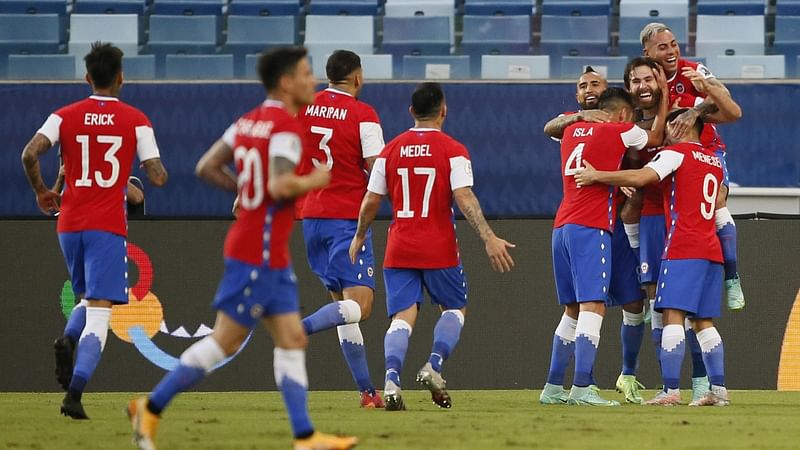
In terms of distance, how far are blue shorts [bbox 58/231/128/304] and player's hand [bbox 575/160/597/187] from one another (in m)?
2.85

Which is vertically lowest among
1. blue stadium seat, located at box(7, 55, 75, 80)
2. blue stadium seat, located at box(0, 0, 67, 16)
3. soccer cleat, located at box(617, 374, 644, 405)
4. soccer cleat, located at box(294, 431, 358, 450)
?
soccer cleat, located at box(617, 374, 644, 405)

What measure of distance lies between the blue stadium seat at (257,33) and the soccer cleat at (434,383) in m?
7.45

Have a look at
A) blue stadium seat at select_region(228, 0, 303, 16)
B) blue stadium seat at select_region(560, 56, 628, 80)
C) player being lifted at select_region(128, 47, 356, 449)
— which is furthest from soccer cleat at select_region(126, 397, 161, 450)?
blue stadium seat at select_region(228, 0, 303, 16)

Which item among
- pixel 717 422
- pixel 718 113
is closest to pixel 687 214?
pixel 718 113

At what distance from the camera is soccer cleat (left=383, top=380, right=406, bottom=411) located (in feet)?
25.1

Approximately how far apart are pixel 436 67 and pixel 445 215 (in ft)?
17.6

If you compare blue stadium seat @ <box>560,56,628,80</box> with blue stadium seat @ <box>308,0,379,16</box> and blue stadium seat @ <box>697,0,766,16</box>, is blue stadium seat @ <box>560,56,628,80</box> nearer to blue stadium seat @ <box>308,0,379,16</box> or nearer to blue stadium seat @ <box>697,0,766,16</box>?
blue stadium seat @ <box>697,0,766,16</box>

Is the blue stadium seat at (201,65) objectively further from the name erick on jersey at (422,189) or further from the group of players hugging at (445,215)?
the name erick on jersey at (422,189)

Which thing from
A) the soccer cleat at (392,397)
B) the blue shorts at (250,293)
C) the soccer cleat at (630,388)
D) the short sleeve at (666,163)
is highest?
the short sleeve at (666,163)

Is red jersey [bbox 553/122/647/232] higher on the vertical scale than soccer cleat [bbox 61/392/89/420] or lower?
higher

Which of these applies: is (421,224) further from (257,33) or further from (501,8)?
(501,8)

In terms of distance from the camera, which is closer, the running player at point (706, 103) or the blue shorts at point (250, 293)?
the blue shorts at point (250, 293)

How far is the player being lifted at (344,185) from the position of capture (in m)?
8.20

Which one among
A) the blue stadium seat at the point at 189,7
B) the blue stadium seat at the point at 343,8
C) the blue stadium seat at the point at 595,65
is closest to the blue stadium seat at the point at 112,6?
the blue stadium seat at the point at 189,7
